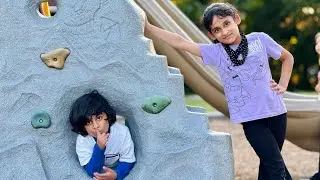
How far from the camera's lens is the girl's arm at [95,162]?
374 centimetres

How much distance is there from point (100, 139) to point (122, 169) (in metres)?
0.24

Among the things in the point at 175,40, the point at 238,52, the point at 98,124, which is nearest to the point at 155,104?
the point at 98,124

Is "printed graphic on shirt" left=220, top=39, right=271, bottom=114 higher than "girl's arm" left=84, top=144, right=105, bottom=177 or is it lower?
higher

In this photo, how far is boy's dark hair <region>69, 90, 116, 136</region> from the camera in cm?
373

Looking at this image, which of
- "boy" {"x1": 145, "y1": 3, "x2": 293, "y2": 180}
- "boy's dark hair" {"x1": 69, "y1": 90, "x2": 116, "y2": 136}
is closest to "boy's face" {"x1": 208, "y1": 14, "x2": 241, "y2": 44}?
"boy" {"x1": 145, "y1": 3, "x2": 293, "y2": 180}

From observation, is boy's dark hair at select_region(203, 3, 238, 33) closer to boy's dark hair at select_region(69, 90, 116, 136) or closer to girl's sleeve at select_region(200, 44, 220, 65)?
girl's sleeve at select_region(200, 44, 220, 65)

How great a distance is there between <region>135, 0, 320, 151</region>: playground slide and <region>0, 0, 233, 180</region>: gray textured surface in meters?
1.23

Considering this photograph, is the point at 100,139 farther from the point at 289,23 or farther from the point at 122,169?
the point at 289,23

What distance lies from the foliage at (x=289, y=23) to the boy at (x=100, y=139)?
14.1m

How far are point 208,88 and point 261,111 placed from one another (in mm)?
1383

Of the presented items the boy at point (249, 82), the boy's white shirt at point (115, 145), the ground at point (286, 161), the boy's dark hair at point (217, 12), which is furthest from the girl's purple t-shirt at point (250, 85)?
the ground at point (286, 161)

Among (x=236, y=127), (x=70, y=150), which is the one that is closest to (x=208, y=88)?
(x=70, y=150)

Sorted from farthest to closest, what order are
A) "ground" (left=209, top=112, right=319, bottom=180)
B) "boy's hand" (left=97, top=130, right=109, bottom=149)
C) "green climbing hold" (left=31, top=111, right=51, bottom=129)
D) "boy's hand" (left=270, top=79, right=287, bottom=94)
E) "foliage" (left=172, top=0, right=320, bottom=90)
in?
1. "foliage" (left=172, top=0, right=320, bottom=90)
2. "ground" (left=209, top=112, right=319, bottom=180)
3. "boy's hand" (left=270, top=79, right=287, bottom=94)
4. "green climbing hold" (left=31, top=111, right=51, bottom=129)
5. "boy's hand" (left=97, top=130, right=109, bottom=149)

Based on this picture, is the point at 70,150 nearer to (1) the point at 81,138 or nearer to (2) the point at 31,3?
(1) the point at 81,138
